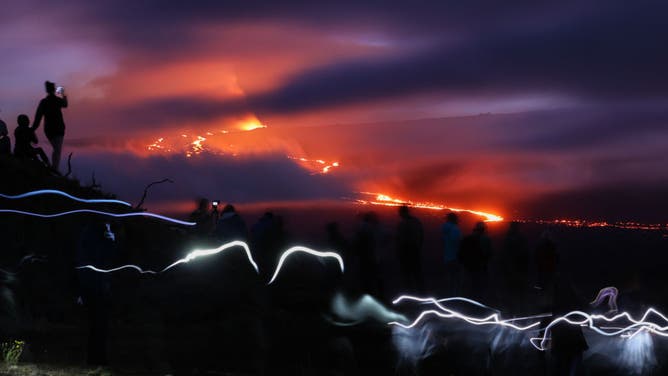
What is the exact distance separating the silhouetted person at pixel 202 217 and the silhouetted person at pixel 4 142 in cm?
541

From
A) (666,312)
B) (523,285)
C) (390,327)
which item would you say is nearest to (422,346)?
(390,327)

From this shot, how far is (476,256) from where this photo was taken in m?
20.0

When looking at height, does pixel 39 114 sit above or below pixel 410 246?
above

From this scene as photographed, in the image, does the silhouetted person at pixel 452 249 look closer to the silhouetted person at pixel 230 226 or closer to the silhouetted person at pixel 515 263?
the silhouetted person at pixel 515 263

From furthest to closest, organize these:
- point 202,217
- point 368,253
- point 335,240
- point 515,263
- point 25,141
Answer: point 25,141, point 202,217, point 515,263, point 335,240, point 368,253

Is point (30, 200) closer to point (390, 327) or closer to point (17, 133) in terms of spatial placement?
point (17, 133)

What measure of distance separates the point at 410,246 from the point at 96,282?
789 centimetres

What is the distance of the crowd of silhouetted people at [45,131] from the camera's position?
68.4 ft

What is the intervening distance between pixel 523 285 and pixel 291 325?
17.9 feet

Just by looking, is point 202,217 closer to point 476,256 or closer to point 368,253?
point 368,253

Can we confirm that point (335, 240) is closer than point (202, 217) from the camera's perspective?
Yes

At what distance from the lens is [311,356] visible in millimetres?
17656

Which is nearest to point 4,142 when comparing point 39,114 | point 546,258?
point 39,114

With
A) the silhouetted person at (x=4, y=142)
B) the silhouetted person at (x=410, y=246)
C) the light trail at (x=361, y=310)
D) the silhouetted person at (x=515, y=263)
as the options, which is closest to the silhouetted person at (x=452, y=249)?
the silhouetted person at (x=410, y=246)
